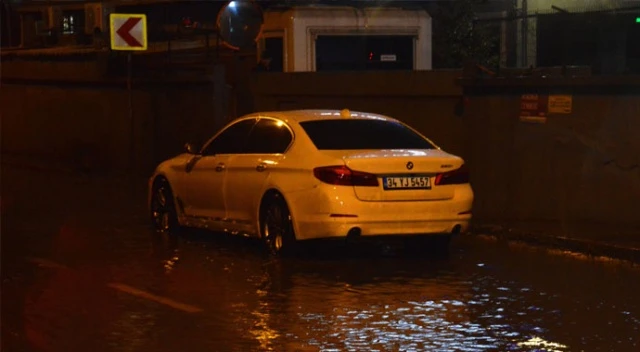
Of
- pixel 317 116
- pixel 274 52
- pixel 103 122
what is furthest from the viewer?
pixel 103 122

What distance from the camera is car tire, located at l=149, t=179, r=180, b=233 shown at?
549 inches

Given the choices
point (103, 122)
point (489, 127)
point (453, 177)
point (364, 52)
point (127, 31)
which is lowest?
point (103, 122)

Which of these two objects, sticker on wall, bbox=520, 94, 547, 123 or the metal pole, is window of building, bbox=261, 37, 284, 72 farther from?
sticker on wall, bbox=520, 94, 547, 123

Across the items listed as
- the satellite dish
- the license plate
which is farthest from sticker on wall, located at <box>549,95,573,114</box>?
the satellite dish

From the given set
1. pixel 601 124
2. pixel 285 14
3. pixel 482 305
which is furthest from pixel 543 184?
pixel 285 14

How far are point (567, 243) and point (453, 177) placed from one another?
1762 millimetres

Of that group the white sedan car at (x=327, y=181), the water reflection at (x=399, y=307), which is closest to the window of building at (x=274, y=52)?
the white sedan car at (x=327, y=181)

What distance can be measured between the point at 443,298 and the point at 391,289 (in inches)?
22.8

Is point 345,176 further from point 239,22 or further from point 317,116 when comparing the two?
point 239,22

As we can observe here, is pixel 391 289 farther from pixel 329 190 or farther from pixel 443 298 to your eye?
pixel 329 190

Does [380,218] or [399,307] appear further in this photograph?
[380,218]

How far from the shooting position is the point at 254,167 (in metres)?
12.1

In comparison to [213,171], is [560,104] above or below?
above

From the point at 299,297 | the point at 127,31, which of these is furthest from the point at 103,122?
the point at 299,297
